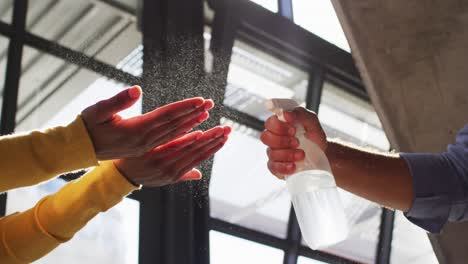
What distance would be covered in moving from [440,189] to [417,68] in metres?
1.55

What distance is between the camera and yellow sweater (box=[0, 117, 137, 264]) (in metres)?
1.13

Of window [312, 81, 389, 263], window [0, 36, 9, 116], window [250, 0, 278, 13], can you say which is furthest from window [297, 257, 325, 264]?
window [0, 36, 9, 116]

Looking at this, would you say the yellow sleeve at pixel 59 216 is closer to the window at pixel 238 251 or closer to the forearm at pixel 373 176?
the forearm at pixel 373 176

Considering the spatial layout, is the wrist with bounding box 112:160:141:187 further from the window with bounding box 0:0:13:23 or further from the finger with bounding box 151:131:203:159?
the window with bounding box 0:0:13:23

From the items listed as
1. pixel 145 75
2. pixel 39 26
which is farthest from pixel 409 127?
pixel 39 26

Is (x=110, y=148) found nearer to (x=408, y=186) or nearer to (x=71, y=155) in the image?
(x=71, y=155)

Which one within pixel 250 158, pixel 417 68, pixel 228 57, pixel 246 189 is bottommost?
pixel 246 189

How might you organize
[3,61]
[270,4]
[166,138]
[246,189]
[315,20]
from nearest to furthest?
[166,138]
[3,61]
[246,189]
[270,4]
[315,20]

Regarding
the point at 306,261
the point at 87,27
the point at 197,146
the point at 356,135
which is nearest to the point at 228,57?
the point at 87,27

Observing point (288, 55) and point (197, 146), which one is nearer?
point (197, 146)

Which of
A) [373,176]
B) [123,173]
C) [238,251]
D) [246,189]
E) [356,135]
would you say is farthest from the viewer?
[356,135]

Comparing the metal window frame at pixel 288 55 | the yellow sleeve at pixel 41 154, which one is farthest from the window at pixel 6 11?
the yellow sleeve at pixel 41 154

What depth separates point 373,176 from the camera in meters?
1.46

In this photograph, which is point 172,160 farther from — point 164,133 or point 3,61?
point 3,61
